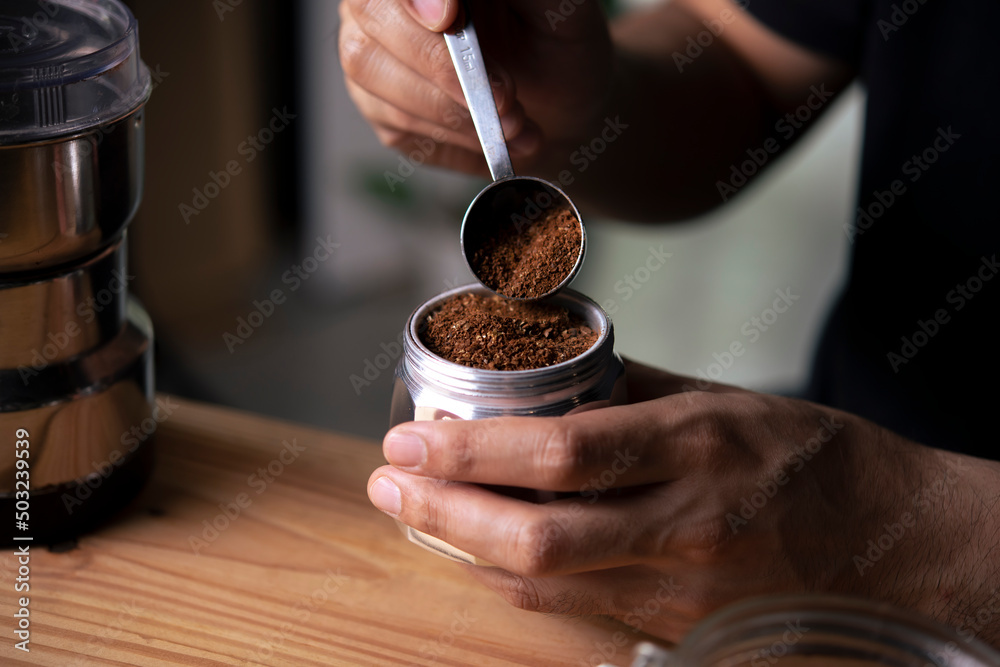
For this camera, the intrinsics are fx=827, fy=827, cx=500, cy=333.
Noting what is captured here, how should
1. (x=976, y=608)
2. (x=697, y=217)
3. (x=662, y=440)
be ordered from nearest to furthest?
1. (x=662, y=440)
2. (x=976, y=608)
3. (x=697, y=217)

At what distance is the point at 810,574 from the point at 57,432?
2.44 ft

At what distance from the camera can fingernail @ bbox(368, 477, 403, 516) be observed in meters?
0.71

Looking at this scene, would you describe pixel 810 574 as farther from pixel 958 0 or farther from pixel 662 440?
pixel 958 0

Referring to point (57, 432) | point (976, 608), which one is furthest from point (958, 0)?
point (57, 432)

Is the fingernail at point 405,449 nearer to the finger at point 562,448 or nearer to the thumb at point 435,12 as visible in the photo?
the finger at point 562,448

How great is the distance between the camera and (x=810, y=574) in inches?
30.0
